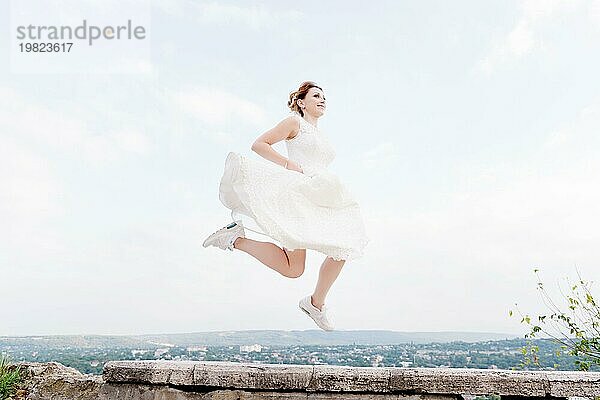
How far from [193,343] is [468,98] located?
3.94 m

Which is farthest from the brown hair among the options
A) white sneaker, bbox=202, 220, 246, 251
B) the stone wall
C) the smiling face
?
the stone wall

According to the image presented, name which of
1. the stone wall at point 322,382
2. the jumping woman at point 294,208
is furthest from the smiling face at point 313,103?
the stone wall at point 322,382

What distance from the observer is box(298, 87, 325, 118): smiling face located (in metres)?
3.76

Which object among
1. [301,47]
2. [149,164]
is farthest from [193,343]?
[301,47]

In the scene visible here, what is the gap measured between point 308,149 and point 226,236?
644mm

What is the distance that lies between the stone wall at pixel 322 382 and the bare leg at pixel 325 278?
399 mm

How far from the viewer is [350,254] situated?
335 centimetres

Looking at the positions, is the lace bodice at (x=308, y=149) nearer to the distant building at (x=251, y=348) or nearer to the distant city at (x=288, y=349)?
the distant city at (x=288, y=349)

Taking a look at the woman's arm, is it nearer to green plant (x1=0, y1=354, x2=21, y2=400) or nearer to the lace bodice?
the lace bodice

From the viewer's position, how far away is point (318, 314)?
3514mm

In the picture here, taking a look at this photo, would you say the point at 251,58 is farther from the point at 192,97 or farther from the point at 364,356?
the point at 364,356

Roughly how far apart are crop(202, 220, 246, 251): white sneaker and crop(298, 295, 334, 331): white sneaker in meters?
0.48

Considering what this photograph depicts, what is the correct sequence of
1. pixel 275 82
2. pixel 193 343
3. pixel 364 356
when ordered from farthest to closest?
pixel 275 82
pixel 193 343
pixel 364 356

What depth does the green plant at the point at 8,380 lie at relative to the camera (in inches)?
169
